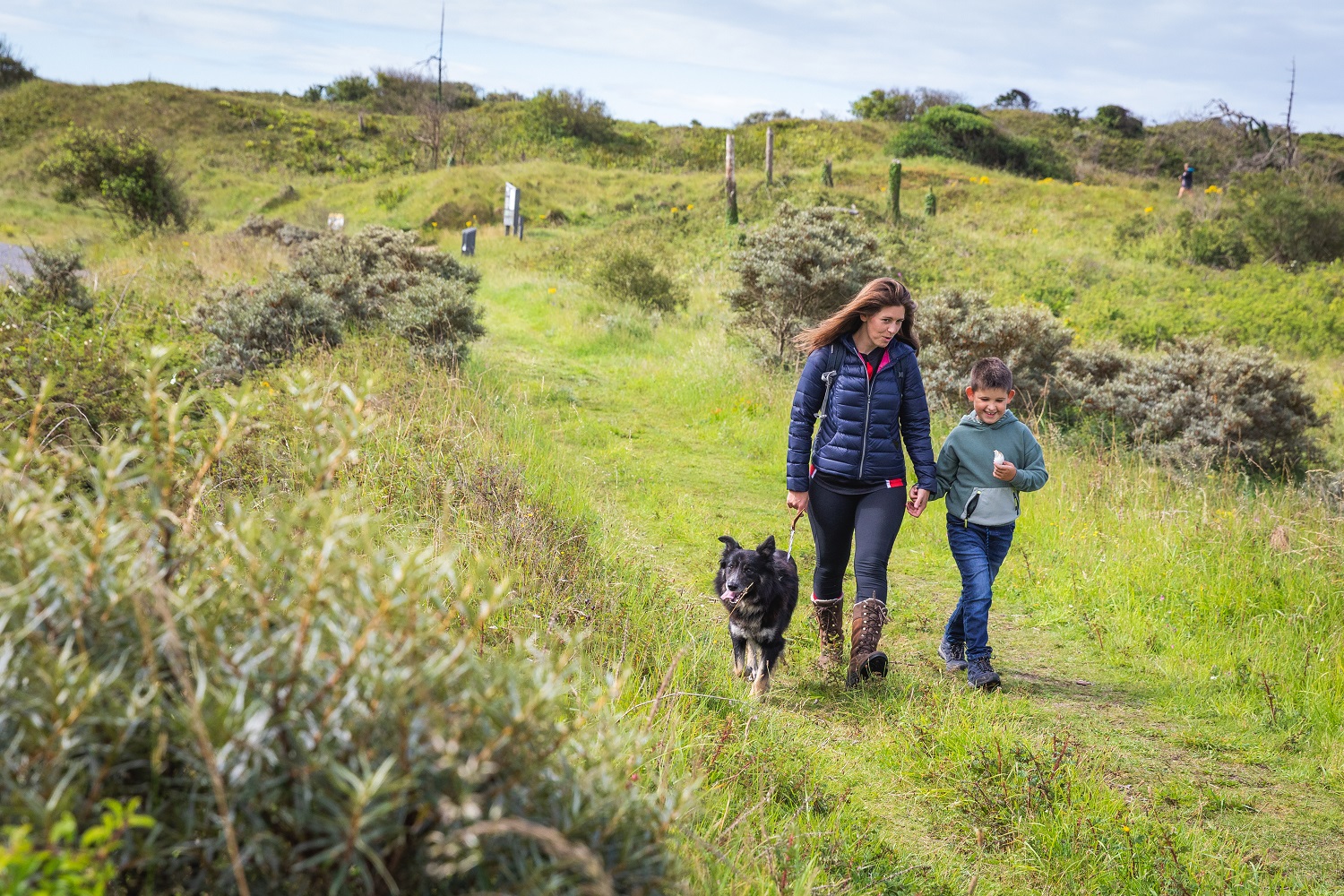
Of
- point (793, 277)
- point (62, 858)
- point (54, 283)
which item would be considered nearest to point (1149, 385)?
point (793, 277)

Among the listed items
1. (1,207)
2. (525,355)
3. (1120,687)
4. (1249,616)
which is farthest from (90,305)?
(1,207)

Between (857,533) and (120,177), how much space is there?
24.8m

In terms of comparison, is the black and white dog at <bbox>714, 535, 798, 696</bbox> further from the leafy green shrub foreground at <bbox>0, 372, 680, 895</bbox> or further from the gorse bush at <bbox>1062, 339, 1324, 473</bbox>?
the gorse bush at <bbox>1062, 339, 1324, 473</bbox>

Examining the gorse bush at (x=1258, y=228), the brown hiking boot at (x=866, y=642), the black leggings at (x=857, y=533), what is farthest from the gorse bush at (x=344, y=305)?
the gorse bush at (x=1258, y=228)

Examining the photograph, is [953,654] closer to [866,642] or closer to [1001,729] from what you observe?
[866,642]

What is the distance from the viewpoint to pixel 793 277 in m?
12.3

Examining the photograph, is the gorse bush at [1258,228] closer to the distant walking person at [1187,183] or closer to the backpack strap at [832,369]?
the distant walking person at [1187,183]

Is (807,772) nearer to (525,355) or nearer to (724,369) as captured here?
(724,369)

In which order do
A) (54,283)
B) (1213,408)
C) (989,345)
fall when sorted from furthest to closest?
(989,345) < (1213,408) < (54,283)

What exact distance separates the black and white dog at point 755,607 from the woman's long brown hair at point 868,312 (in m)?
1.21

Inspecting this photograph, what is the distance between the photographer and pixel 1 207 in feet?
86.5

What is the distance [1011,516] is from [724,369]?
22.0 ft

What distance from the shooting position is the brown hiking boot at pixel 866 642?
15.2ft

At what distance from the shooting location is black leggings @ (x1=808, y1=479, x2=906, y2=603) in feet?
15.5
